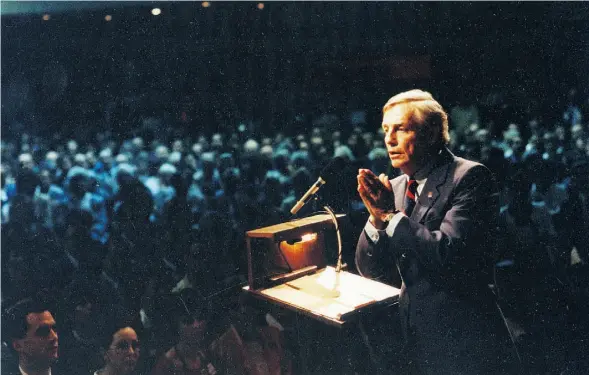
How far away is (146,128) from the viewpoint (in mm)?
8805

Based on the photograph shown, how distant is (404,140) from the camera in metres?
1.87

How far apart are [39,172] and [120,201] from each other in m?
1.11

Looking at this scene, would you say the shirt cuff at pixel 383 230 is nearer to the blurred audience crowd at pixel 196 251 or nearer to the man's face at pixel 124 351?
the blurred audience crowd at pixel 196 251

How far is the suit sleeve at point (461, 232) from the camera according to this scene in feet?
5.29

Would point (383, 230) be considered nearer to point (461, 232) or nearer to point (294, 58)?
point (461, 232)

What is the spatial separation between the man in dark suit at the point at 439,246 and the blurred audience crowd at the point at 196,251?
2.76 feet

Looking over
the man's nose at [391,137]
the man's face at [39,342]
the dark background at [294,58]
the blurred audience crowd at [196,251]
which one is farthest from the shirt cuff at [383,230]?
A: the dark background at [294,58]

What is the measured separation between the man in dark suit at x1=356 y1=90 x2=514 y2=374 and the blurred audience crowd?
2.76ft

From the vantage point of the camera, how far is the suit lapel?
1771 millimetres

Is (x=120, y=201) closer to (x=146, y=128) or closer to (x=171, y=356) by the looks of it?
(x=171, y=356)

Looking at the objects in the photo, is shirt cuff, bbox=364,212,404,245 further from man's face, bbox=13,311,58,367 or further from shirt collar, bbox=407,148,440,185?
man's face, bbox=13,311,58,367

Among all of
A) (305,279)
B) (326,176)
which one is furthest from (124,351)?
(326,176)

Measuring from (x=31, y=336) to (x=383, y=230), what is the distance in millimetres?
2433

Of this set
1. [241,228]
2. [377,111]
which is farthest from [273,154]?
[377,111]
